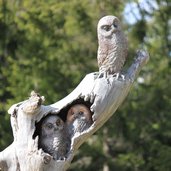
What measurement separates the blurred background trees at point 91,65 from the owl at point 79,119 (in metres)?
15.3

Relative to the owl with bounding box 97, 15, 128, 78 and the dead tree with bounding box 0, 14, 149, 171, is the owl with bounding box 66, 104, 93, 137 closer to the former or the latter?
the dead tree with bounding box 0, 14, 149, 171

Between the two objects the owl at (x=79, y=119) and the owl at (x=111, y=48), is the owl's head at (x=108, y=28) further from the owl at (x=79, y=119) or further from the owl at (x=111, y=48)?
the owl at (x=79, y=119)

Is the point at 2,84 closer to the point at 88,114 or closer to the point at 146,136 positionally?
the point at 146,136

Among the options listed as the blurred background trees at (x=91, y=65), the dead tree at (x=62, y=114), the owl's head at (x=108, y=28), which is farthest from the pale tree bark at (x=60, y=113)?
the blurred background trees at (x=91, y=65)

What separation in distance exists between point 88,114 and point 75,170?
16.5m

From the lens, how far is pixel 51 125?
602 centimetres

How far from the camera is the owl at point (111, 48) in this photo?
6141 millimetres

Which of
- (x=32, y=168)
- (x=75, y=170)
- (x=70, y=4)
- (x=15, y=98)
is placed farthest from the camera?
(x=70, y=4)

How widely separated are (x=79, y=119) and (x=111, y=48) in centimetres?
59

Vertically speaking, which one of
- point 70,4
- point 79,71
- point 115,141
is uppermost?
point 70,4

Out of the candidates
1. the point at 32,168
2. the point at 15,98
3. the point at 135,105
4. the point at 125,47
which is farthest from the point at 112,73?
the point at 135,105

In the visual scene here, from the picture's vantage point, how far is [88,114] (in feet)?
19.9

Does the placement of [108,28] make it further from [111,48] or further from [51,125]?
[51,125]

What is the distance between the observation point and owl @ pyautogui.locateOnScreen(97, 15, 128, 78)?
6141 mm
